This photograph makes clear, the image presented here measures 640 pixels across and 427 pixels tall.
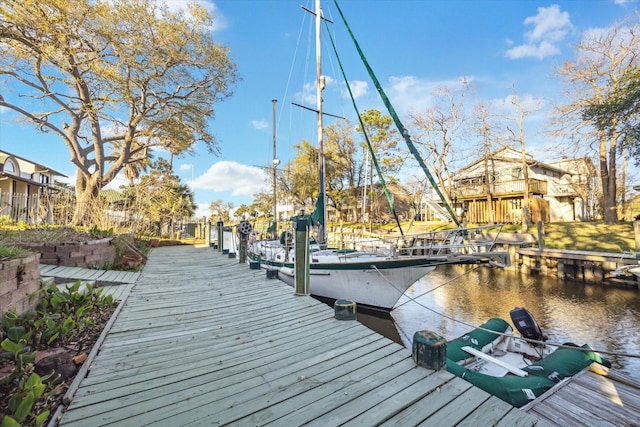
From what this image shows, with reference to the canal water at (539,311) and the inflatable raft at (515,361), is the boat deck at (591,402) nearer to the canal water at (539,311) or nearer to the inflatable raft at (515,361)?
the inflatable raft at (515,361)

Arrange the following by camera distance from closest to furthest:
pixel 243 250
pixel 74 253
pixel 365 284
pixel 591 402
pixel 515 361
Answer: pixel 591 402, pixel 515 361, pixel 74 253, pixel 365 284, pixel 243 250

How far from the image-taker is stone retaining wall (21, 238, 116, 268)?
6.35 m

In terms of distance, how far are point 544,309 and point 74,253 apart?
1346 centimetres

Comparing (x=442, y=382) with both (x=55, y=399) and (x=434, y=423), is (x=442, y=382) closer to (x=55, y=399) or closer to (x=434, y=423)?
(x=434, y=423)

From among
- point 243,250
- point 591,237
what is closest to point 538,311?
point 243,250

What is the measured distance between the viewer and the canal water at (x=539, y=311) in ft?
22.1

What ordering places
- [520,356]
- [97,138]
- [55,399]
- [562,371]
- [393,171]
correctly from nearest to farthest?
1. [55,399]
2. [562,371]
3. [520,356]
4. [97,138]
5. [393,171]

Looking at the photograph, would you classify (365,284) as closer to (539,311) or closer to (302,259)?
(302,259)

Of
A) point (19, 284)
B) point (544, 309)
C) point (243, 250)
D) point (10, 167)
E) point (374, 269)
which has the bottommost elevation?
point (544, 309)

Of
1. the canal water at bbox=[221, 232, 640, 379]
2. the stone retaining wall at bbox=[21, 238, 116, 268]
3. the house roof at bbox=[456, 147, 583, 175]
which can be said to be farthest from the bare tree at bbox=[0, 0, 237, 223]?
the house roof at bbox=[456, 147, 583, 175]

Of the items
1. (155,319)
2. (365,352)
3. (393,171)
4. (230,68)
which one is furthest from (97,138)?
(393,171)

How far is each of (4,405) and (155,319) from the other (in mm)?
1970

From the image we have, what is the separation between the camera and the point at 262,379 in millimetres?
2516

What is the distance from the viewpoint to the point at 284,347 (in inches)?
125
